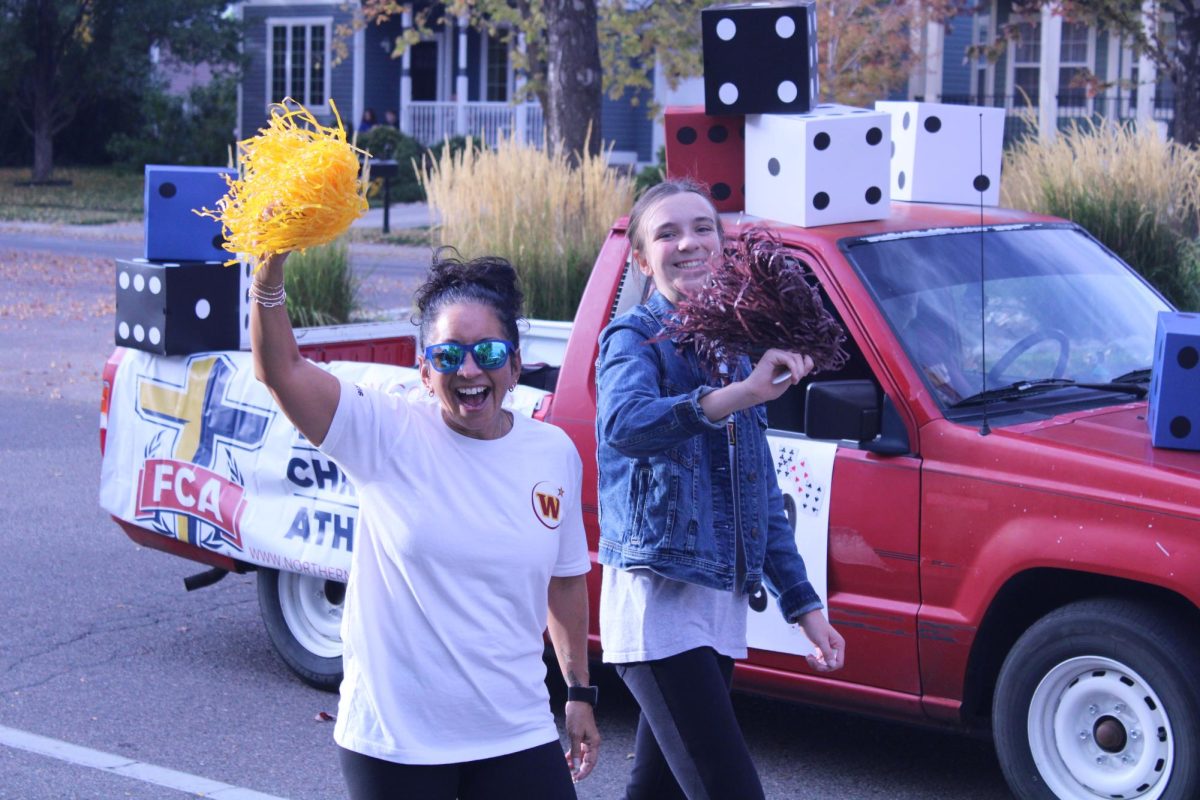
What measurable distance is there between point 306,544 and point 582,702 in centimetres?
263

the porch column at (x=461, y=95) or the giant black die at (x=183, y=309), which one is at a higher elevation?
the porch column at (x=461, y=95)

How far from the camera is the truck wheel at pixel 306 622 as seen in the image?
612cm

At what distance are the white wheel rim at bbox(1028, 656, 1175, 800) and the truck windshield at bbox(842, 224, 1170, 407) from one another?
34.1 inches

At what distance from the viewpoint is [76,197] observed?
123ft

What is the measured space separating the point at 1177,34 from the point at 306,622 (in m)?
11.3

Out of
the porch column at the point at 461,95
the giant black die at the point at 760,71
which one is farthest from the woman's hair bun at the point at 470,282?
the porch column at the point at 461,95

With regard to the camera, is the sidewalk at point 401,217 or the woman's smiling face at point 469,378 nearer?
the woman's smiling face at point 469,378

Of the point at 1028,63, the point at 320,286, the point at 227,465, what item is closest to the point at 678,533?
the point at 227,465

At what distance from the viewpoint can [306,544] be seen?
5.84 metres

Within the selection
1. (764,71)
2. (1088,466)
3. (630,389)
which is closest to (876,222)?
(764,71)

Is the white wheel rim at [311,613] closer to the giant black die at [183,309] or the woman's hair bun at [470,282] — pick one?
the giant black die at [183,309]

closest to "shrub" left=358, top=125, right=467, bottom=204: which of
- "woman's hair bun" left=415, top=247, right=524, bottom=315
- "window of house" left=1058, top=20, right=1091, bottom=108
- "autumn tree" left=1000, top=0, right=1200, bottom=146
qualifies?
"window of house" left=1058, top=20, right=1091, bottom=108

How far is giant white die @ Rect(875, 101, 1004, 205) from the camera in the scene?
6160 mm

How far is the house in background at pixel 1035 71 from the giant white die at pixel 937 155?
71.9ft
